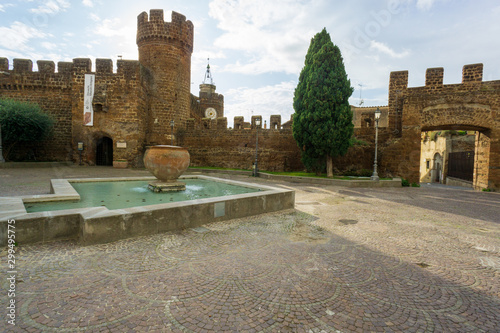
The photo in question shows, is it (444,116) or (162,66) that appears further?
(162,66)

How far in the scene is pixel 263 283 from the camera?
2777mm

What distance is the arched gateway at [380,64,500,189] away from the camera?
1417cm

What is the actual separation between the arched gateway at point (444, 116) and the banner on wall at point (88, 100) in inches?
824

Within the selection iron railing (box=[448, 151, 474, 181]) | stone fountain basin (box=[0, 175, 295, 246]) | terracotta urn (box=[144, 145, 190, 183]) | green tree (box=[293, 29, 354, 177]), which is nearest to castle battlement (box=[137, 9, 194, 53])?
green tree (box=[293, 29, 354, 177])

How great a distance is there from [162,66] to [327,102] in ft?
44.7

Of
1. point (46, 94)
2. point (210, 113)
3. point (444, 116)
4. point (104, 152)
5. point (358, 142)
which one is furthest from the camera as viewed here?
point (210, 113)

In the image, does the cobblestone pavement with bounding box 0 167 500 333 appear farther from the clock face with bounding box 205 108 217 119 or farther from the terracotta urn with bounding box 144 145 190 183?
the clock face with bounding box 205 108 217 119

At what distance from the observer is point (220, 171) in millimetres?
18891

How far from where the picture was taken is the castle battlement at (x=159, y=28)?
20.0 meters

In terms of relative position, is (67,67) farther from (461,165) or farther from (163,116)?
(461,165)

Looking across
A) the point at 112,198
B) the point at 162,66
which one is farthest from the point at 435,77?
the point at 162,66

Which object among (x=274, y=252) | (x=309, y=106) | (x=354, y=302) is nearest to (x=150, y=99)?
(x=309, y=106)

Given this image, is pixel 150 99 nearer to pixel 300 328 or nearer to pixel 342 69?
pixel 342 69

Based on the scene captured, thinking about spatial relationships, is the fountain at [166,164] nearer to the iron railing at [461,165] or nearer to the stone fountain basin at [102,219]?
the stone fountain basin at [102,219]
